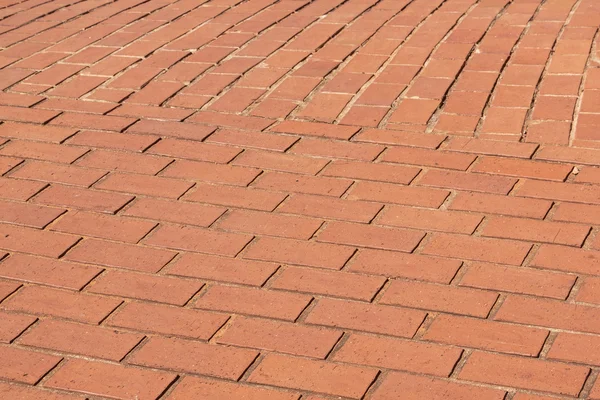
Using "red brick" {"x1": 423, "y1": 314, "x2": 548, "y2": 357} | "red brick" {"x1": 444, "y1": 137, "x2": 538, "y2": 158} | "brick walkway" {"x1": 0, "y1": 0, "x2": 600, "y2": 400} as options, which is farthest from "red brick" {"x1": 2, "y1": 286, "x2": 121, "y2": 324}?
"red brick" {"x1": 444, "y1": 137, "x2": 538, "y2": 158}

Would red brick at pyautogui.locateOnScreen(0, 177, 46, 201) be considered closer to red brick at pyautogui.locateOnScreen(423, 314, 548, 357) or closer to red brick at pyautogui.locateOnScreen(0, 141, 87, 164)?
red brick at pyautogui.locateOnScreen(0, 141, 87, 164)

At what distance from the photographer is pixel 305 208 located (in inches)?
136

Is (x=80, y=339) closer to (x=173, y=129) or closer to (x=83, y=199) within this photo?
(x=83, y=199)

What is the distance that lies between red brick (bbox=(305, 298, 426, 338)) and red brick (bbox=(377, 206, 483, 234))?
493 mm

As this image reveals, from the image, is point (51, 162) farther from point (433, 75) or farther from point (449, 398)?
point (449, 398)

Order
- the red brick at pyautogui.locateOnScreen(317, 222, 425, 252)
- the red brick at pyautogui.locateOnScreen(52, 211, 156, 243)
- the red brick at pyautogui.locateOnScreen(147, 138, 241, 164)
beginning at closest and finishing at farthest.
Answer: the red brick at pyautogui.locateOnScreen(317, 222, 425, 252)
the red brick at pyautogui.locateOnScreen(52, 211, 156, 243)
the red brick at pyautogui.locateOnScreen(147, 138, 241, 164)

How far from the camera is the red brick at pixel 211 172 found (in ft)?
12.0

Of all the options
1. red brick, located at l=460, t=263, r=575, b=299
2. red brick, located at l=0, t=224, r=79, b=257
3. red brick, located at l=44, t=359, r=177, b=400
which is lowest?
red brick, located at l=460, t=263, r=575, b=299

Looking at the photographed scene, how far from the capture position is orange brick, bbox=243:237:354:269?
313 centimetres

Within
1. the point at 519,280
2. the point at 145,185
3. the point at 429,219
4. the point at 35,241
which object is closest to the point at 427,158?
the point at 429,219

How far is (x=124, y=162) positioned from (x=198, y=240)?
27.1 inches

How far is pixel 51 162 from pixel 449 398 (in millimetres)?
1966

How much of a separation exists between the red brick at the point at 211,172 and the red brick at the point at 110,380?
1111 mm

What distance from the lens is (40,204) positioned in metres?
3.55
